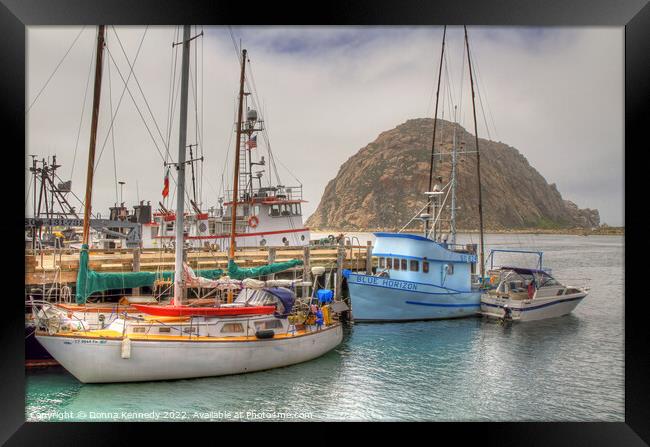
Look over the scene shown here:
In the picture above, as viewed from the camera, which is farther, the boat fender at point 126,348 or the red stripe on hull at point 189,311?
the red stripe on hull at point 189,311

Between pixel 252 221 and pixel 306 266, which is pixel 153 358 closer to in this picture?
pixel 306 266

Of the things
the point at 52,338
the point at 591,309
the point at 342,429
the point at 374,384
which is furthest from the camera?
the point at 591,309

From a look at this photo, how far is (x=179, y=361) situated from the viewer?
769cm

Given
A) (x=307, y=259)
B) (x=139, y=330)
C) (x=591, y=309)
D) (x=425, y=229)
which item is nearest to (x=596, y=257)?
(x=591, y=309)

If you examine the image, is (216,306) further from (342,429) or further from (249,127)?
(249,127)

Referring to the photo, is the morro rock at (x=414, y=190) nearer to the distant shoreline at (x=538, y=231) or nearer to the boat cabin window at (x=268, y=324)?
the distant shoreline at (x=538, y=231)

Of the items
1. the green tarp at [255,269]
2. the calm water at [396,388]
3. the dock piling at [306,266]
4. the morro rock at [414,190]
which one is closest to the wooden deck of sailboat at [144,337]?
the calm water at [396,388]

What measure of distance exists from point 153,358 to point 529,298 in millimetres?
10712

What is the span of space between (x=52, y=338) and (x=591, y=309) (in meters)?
14.6

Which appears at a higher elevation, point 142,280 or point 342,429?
point 142,280

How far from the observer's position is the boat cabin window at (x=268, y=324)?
340 inches

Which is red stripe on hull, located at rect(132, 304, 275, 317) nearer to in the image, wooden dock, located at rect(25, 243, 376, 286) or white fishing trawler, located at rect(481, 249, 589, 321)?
wooden dock, located at rect(25, 243, 376, 286)
